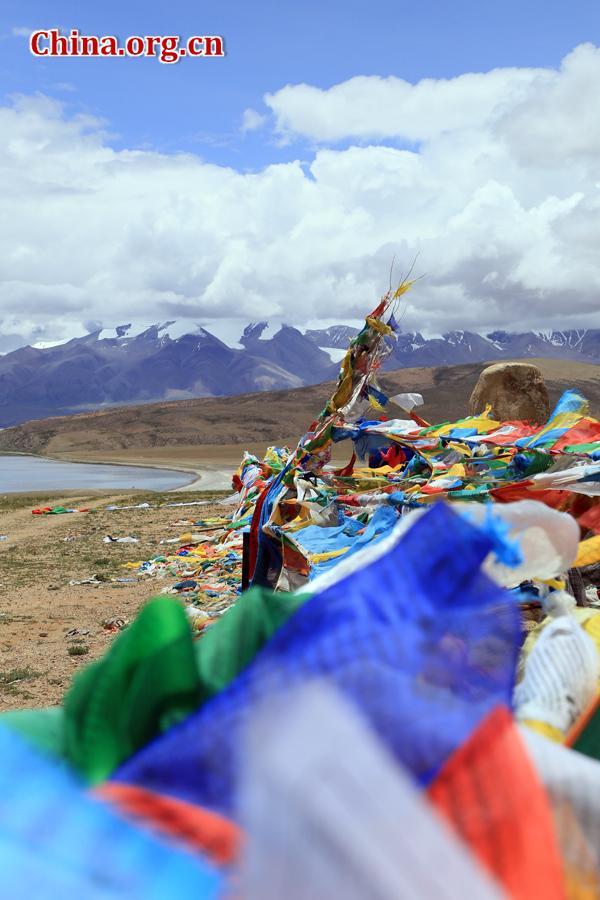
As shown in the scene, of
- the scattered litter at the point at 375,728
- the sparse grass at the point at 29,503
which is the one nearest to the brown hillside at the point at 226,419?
the sparse grass at the point at 29,503

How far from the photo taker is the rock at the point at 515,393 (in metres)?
16.1

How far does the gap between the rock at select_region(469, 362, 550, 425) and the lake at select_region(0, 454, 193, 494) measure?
2573cm

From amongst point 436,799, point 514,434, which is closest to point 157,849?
point 436,799

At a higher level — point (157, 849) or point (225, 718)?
point (225, 718)

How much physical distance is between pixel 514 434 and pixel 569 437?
1.67 meters

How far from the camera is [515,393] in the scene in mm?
16203

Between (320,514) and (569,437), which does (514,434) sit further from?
(320,514)

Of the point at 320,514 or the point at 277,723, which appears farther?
the point at 320,514

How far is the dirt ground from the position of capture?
721cm

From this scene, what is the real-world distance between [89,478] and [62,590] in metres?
42.6

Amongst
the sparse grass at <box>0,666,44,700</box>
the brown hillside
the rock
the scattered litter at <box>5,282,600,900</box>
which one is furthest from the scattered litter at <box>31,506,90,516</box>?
the brown hillside

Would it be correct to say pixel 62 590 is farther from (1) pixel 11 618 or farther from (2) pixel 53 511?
(2) pixel 53 511

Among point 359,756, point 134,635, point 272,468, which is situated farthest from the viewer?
point 272,468

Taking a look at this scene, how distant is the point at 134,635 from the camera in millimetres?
1128
